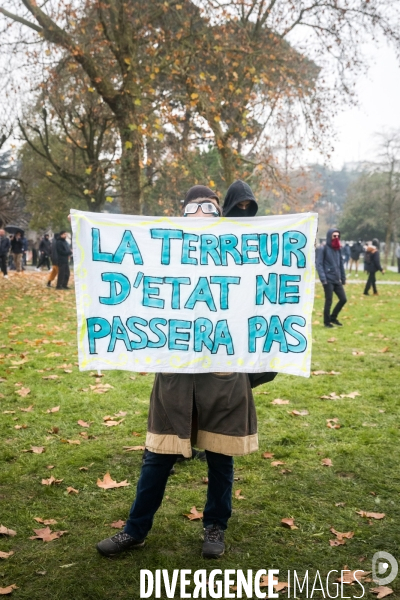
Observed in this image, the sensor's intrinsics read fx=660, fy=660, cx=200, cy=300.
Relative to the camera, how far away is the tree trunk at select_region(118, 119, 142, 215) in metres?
18.2

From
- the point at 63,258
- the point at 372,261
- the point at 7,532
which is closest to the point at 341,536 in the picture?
the point at 7,532

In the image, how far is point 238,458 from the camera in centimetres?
537

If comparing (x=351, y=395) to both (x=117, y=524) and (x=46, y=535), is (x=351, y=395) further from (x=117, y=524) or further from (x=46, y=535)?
(x=46, y=535)

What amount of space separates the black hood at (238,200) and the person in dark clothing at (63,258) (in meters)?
17.4

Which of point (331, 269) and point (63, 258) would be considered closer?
point (331, 269)

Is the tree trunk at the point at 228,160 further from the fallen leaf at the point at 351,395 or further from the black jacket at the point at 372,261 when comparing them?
the fallen leaf at the point at 351,395

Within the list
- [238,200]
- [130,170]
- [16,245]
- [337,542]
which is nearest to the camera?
[337,542]

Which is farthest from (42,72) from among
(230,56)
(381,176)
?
(381,176)

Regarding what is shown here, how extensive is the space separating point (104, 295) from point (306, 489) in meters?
2.08

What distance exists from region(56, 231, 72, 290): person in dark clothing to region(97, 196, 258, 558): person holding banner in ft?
58.8

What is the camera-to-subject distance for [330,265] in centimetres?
1283

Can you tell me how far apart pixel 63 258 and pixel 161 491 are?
19011mm

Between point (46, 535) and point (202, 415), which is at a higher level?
point (202, 415)

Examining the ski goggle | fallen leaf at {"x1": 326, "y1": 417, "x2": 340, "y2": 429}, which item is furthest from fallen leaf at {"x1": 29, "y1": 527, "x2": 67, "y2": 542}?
fallen leaf at {"x1": 326, "y1": 417, "x2": 340, "y2": 429}
